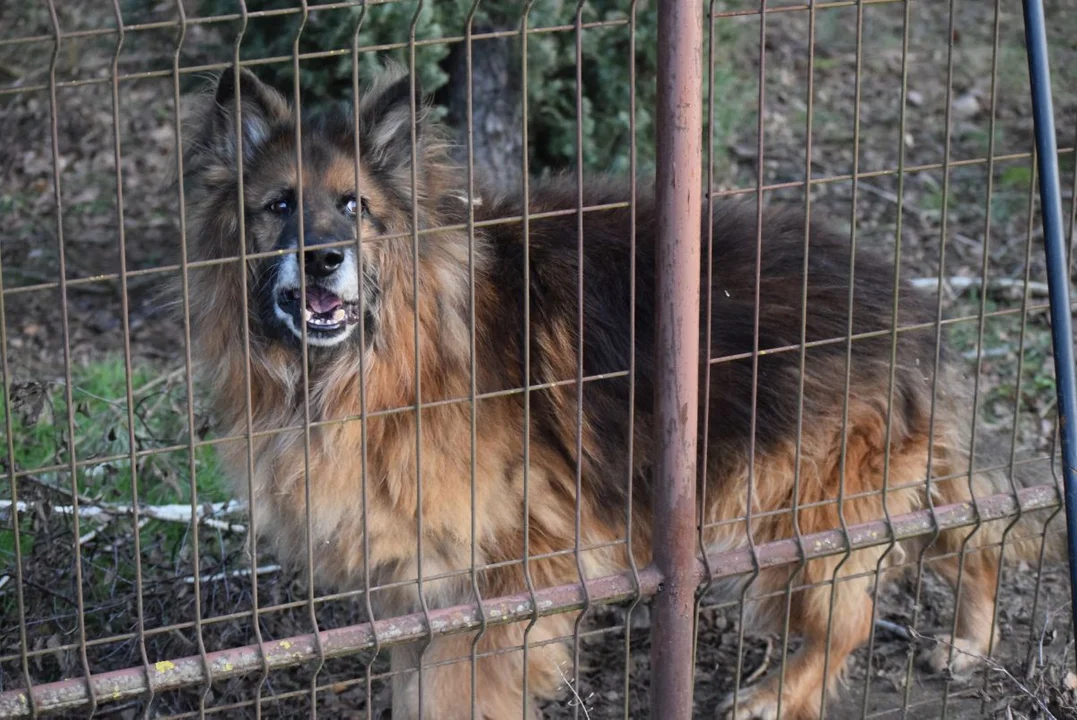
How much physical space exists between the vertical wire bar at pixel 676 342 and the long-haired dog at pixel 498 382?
10.9 inches

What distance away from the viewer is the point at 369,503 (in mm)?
3859

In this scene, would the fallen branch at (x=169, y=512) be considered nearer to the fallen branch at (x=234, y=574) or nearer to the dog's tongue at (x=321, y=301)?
the fallen branch at (x=234, y=574)

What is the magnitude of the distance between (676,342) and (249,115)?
1463 millimetres

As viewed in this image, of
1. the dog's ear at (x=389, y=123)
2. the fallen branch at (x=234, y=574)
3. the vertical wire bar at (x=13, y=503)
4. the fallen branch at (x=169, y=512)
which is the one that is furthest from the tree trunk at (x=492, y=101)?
the vertical wire bar at (x=13, y=503)

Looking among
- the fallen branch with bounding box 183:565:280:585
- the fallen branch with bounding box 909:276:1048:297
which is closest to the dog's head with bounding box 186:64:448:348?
the fallen branch with bounding box 183:565:280:585

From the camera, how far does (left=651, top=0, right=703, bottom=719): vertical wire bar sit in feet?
10.4

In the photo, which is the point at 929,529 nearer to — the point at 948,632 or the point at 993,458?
the point at 993,458

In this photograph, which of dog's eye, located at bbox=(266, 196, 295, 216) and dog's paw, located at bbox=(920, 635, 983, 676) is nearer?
dog's eye, located at bbox=(266, 196, 295, 216)

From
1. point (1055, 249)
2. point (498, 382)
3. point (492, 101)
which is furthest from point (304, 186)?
point (492, 101)

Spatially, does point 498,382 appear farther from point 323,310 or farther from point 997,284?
point 997,284

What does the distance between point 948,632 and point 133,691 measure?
319 centimetres

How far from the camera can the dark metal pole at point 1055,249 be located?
3.63 metres

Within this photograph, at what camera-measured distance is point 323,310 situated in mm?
3670

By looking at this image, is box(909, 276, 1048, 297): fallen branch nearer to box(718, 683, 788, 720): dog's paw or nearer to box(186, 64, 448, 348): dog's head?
box(718, 683, 788, 720): dog's paw
